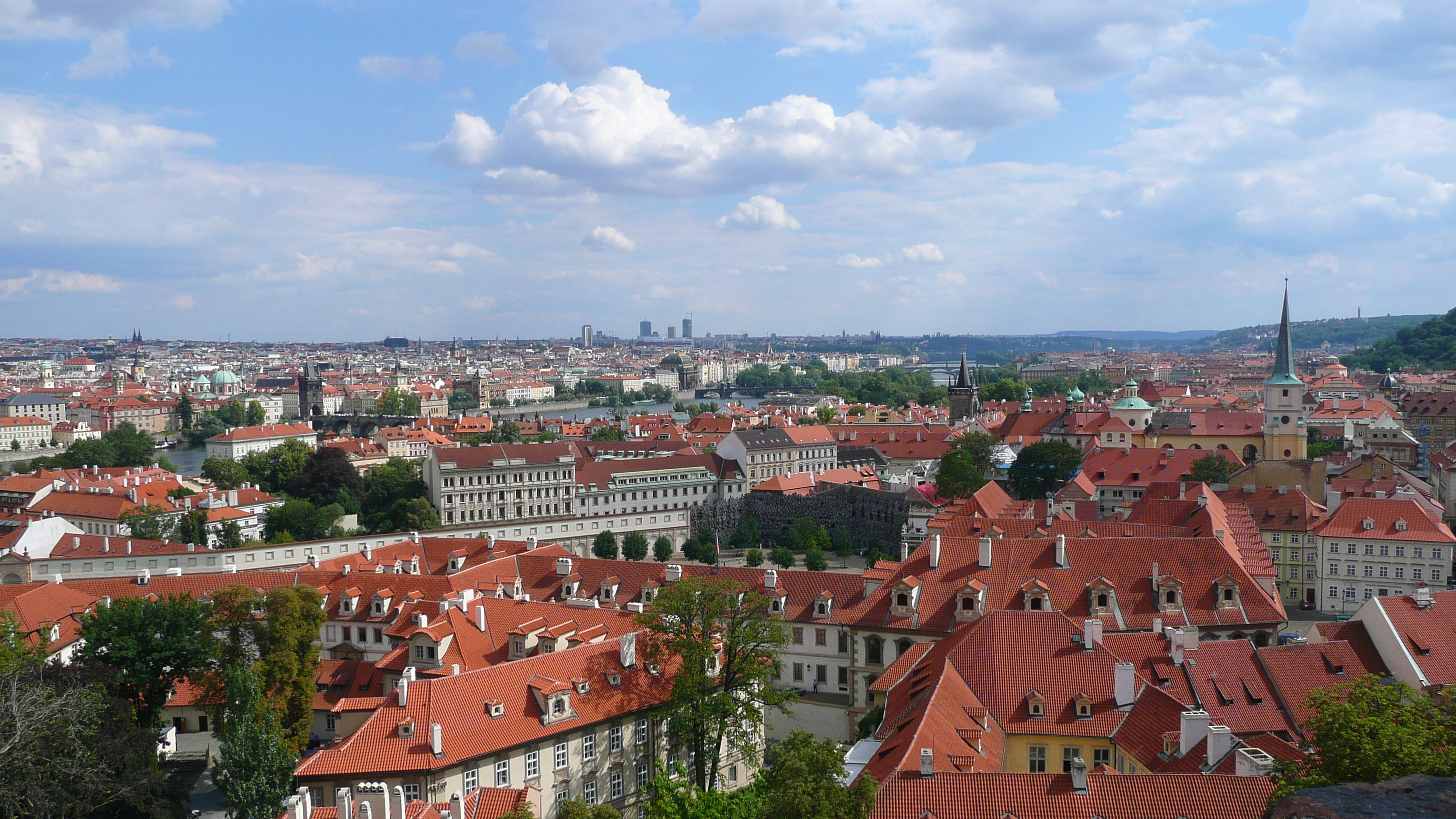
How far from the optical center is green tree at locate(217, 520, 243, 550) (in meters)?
66.1

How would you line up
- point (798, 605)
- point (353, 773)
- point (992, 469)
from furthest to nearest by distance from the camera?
point (992, 469) < point (798, 605) < point (353, 773)

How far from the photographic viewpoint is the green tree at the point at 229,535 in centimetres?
6612

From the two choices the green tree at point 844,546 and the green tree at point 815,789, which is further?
the green tree at point 844,546

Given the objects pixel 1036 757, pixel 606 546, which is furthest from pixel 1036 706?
pixel 606 546

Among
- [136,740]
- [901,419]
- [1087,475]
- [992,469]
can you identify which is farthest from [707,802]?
[901,419]

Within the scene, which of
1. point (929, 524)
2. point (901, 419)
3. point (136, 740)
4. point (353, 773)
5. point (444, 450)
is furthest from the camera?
point (901, 419)

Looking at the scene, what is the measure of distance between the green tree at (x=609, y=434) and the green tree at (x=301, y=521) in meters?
50.4

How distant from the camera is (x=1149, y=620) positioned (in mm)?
32875

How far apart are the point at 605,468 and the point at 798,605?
51.9m

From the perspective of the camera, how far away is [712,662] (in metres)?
28.7

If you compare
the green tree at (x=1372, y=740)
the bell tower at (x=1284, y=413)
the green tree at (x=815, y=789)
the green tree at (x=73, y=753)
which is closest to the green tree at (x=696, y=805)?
the green tree at (x=815, y=789)

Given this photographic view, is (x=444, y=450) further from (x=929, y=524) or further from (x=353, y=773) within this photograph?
(x=353, y=773)

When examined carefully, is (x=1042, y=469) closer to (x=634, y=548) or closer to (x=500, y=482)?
(x=634, y=548)

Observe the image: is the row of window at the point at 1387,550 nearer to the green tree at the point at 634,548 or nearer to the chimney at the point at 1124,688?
the chimney at the point at 1124,688
